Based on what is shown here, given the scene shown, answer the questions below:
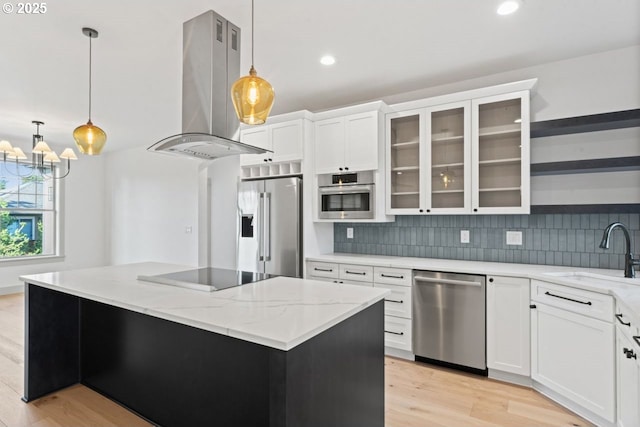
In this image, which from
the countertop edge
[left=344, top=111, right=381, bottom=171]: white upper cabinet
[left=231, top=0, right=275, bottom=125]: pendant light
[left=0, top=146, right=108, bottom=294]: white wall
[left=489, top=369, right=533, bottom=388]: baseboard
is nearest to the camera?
the countertop edge

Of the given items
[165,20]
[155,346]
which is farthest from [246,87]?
[155,346]

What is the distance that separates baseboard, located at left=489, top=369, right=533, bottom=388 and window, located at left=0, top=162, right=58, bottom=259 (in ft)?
22.3

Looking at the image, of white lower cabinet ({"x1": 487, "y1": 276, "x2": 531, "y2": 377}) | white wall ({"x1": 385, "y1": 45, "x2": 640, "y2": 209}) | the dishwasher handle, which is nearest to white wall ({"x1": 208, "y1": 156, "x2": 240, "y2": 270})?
the dishwasher handle

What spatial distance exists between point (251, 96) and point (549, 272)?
244 cm

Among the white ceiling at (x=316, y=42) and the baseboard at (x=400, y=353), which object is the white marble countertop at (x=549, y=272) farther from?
the white ceiling at (x=316, y=42)

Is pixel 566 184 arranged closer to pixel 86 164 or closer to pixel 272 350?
pixel 272 350

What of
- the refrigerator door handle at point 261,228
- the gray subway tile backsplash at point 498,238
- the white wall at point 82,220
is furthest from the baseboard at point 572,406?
the white wall at point 82,220

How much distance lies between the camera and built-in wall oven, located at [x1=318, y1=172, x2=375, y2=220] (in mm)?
3494

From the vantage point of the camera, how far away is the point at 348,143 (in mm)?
3549

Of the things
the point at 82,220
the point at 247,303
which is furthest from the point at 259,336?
the point at 82,220

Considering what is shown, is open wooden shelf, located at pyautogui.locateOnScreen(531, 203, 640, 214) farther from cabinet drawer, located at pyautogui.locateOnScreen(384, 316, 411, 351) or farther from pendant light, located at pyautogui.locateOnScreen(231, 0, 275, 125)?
pendant light, located at pyautogui.locateOnScreen(231, 0, 275, 125)

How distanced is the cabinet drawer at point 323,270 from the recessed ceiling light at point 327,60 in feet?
6.15

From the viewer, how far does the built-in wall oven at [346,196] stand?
138 inches

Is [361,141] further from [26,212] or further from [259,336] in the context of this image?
[26,212]
